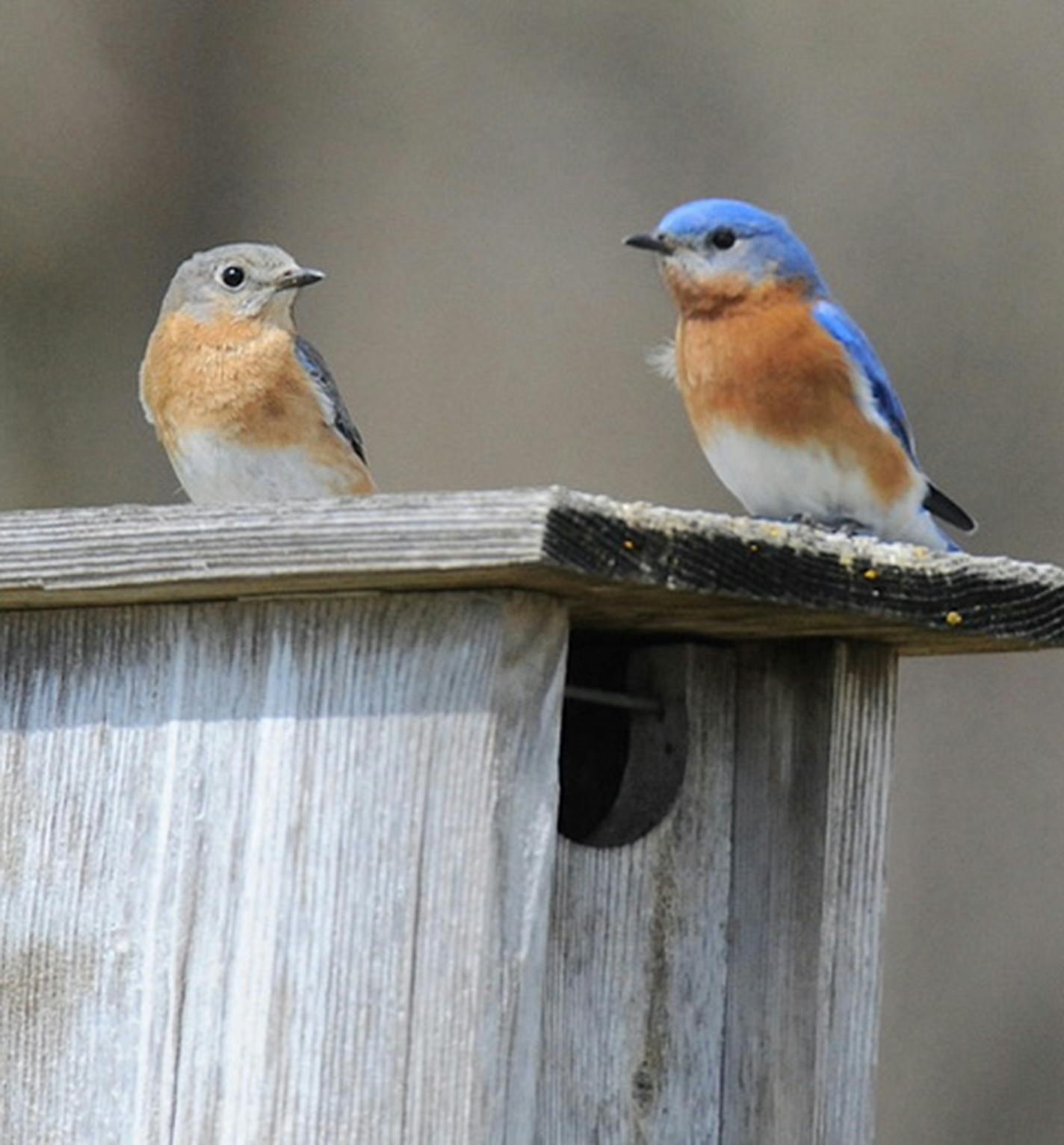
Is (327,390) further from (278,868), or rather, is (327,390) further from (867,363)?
(278,868)

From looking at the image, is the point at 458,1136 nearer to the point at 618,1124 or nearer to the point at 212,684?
the point at 618,1124

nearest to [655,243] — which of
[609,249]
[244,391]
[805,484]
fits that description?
[805,484]

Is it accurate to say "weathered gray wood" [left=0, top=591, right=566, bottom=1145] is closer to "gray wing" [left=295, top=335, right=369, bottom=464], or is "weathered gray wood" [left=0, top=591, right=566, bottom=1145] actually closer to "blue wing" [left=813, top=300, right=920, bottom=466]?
"blue wing" [left=813, top=300, right=920, bottom=466]

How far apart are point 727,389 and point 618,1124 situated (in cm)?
142

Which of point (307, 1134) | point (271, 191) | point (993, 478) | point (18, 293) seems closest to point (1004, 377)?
point (993, 478)

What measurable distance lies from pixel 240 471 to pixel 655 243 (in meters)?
0.86

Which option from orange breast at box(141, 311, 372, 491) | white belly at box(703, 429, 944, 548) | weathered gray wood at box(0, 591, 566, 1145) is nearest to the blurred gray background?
orange breast at box(141, 311, 372, 491)

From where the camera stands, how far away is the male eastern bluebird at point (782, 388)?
4.39 meters

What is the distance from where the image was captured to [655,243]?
4500 millimetres

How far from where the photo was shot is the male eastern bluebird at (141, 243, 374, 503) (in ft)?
16.3

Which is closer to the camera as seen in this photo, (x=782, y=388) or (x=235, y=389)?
(x=782, y=388)

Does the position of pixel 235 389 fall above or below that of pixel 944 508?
above

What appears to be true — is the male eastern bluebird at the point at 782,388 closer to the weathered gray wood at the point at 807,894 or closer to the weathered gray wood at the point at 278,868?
the weathered gray wood at the point at 807,894

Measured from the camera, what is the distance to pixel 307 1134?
310 cm
